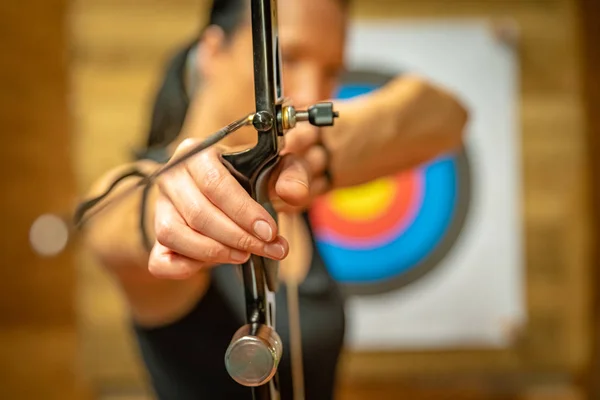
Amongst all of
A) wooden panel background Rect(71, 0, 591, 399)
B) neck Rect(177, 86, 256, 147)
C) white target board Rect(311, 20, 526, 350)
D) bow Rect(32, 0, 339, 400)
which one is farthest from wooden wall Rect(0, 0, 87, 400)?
bow Rect(32, 0, 339, 400)

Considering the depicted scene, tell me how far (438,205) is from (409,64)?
12.6 inches

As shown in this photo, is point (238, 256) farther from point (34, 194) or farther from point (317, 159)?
point (34, 194)

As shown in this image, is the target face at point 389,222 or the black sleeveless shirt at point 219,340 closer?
the black sleeveless shirt at point 219,340

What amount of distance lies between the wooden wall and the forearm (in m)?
0.87

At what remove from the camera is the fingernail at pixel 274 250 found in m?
0.31

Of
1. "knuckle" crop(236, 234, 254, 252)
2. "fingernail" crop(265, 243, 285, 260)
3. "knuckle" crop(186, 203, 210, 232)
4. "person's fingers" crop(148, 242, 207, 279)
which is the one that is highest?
"knuckle" crop(186, 203, 210, 232)

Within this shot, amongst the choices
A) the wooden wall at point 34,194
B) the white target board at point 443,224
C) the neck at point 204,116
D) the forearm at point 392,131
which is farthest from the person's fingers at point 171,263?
the wooden wall at point 34,194

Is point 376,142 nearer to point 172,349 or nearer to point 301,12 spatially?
point 301,12

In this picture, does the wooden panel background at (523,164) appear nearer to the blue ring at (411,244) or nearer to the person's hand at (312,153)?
the blue ring at (411,244)

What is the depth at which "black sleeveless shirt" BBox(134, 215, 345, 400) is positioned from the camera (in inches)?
23.4

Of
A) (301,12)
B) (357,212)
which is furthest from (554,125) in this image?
(301,12)

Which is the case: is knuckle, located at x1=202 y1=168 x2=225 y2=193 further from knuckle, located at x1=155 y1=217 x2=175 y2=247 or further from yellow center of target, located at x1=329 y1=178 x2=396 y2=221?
yellow center of target, located at x1=329 y1=178 x2=396 y2=221

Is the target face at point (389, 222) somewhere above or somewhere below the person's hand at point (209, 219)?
below

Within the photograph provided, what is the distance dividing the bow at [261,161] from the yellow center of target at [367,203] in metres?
1.04
